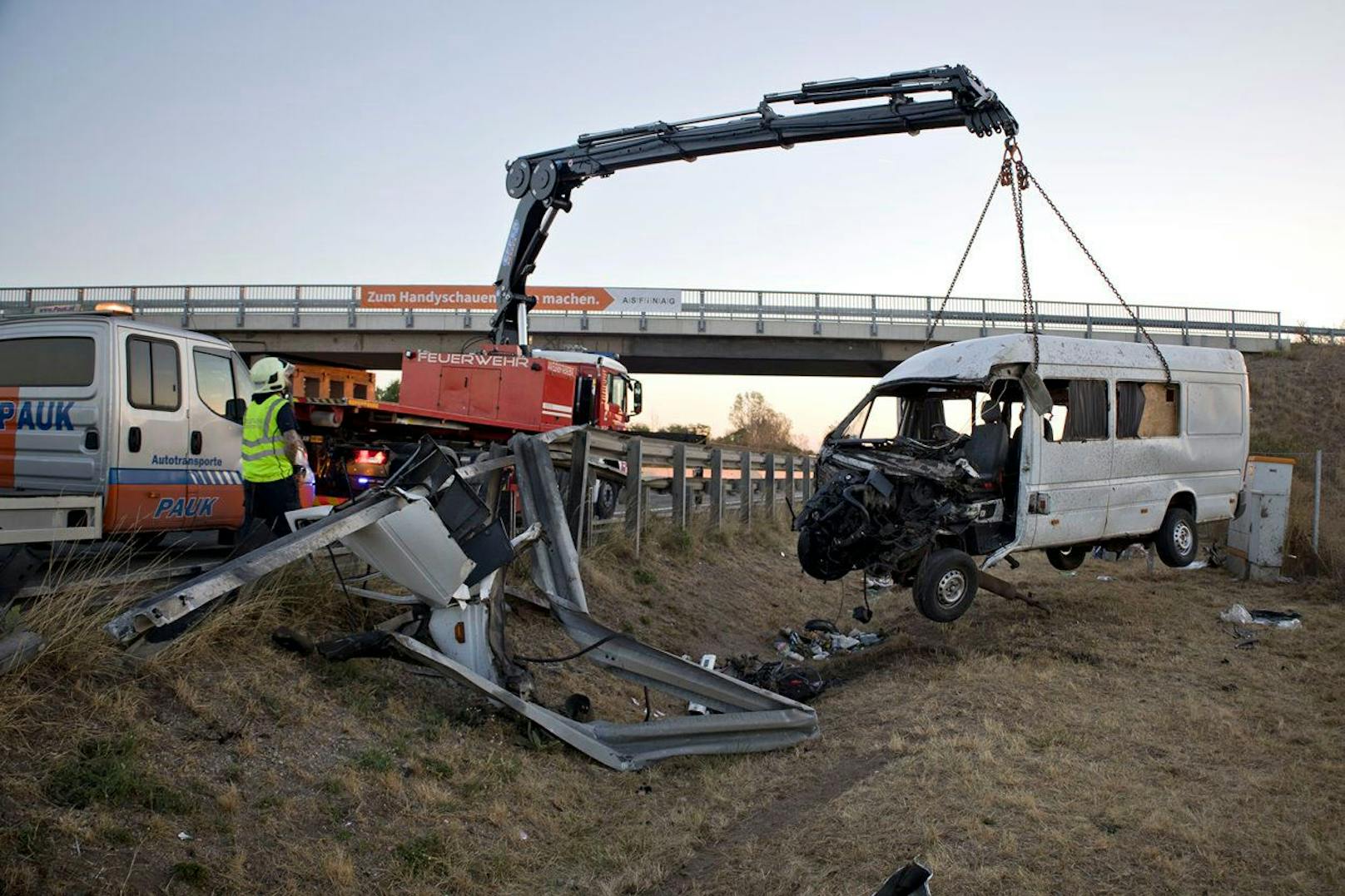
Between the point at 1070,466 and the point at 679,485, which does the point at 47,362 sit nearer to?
the point at 679,485

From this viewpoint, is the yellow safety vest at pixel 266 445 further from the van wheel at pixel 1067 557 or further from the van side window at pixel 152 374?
the van wheel at pixel 1067 557

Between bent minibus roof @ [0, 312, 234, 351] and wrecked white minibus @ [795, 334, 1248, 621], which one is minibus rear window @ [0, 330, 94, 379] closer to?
bent minibus roof @ [0, 312, 234, 351]

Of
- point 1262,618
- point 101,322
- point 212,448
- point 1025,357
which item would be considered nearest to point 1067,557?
point 1262,618

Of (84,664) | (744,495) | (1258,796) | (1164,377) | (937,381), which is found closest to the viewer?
(84,664)

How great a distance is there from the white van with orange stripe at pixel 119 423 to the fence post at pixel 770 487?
10470mm

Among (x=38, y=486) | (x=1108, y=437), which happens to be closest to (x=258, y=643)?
(x=38, y=486)

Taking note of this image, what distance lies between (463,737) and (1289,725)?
5365mm

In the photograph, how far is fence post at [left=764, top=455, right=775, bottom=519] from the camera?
57.7 feet

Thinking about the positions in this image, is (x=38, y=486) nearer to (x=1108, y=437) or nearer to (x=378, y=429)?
(x=378, y=429)


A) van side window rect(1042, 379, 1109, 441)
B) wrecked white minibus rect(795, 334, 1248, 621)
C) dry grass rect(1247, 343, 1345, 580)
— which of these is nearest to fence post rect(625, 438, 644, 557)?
wrecked white minibus rect(795, 334, 1248, 621)

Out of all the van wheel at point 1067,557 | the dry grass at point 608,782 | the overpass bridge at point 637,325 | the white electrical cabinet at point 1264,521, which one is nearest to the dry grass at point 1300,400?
the overpass bridge at point 637,325

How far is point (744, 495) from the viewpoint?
1625 centimetres

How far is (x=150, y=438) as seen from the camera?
794cm

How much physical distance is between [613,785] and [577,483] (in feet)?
14.3
